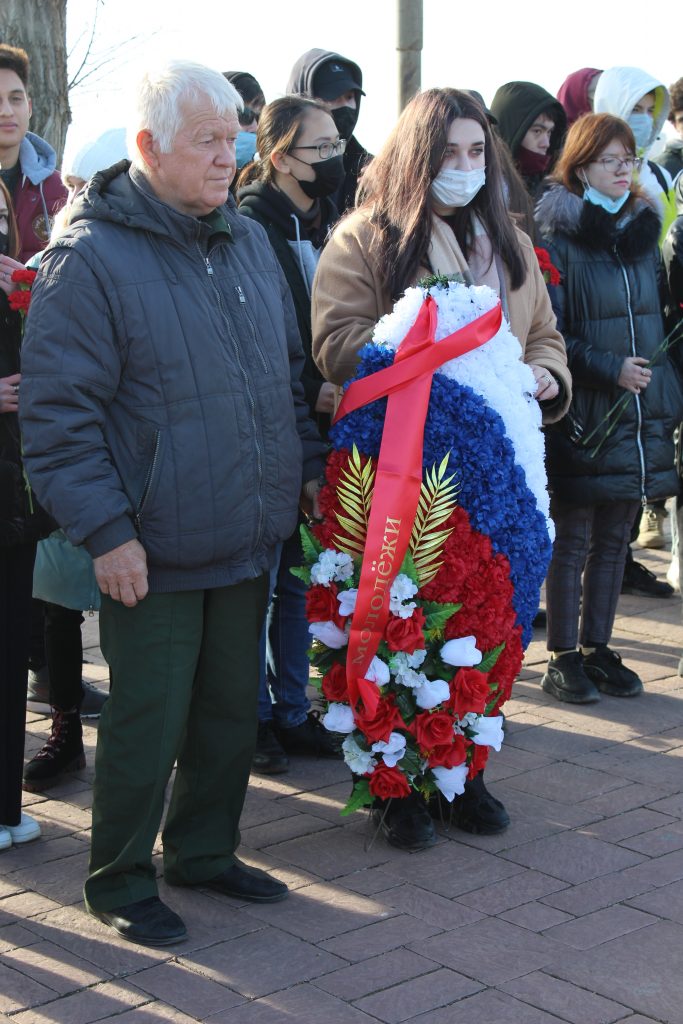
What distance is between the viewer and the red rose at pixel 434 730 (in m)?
3.94

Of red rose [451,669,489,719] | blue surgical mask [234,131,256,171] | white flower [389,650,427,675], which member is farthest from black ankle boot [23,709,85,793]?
blue surgical mask [234,131,256,171]

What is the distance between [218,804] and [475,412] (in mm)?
1317

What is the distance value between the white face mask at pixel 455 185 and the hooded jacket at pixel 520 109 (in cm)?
227

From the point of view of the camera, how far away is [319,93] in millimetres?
5984

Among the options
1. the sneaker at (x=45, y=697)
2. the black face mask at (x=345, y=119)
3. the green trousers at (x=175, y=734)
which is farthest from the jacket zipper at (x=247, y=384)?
the black face mask at (x=345, y=119)

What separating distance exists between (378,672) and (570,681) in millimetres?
1793

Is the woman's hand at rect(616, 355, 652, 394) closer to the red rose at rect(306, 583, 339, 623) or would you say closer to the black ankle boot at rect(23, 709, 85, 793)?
the red rose at rect(306, 583, 339, 623)

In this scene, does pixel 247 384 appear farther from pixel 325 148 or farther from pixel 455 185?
pixel 325 148

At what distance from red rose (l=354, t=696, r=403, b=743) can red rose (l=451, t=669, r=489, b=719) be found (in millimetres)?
177

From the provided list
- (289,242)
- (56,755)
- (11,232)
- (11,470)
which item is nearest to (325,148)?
(289,242)

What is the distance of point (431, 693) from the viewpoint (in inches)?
155

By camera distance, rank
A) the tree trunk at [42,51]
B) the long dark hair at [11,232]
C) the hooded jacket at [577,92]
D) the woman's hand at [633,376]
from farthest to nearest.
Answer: the tree trunk at [42,51], the hooded jacket at [577,92], the woman's hand at [633,376], the long dark hair at [11,232]

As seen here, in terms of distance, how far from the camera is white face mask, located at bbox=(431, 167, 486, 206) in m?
4.12

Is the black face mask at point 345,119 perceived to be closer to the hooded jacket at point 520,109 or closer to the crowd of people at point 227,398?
the crowd of people at point 227,398
